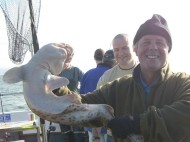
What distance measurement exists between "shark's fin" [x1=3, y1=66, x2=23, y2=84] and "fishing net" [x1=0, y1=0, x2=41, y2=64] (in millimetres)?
2013

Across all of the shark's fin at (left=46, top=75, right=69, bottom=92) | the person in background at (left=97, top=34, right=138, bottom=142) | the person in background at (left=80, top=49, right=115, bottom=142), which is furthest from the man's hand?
the person in background at (left=80, top=49, right=115, bottom=142)

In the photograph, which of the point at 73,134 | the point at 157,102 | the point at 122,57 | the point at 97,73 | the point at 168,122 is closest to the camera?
the point at 168,122

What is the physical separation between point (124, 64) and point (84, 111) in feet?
6.24

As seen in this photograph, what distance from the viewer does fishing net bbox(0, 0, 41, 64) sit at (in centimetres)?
496

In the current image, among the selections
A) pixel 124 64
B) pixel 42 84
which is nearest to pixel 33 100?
pixel 42 84

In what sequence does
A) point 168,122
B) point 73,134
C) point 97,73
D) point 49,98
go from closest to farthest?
point 168,122, point 49,98, point 97,73, point 73,134

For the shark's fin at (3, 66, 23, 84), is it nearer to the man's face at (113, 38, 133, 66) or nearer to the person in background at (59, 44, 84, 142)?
the man's face at (113, 38, 133, 66)

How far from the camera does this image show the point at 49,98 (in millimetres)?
2830

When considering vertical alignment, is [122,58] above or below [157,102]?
above

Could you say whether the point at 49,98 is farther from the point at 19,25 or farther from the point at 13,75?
the point at 19,25

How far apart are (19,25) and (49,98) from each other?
246cm

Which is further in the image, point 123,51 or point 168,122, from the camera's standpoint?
point 123,51

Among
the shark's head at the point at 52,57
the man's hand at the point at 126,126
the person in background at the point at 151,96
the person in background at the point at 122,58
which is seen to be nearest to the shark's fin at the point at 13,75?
the shark's head at the point at 52,57

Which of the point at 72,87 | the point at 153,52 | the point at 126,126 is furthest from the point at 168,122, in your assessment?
the point at 72,87
